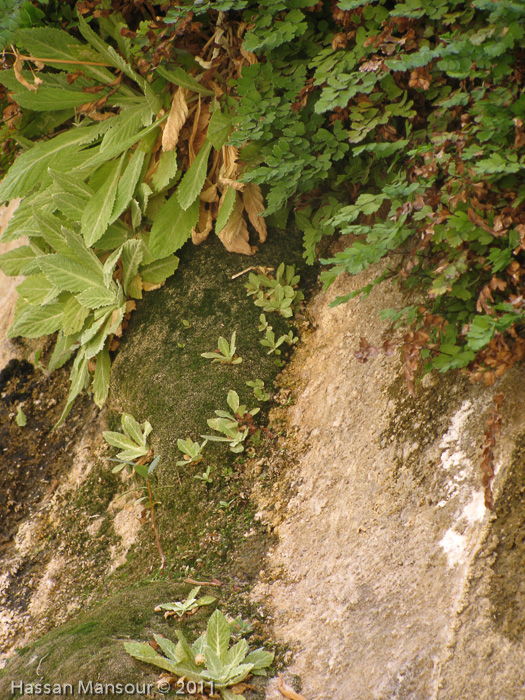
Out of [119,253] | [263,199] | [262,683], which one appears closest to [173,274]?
[119,253]

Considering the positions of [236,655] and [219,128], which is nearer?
[236,655]

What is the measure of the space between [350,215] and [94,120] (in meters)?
2.07

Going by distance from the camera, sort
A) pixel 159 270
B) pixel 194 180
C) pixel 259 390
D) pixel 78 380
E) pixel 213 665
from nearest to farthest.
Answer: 1. pixel 213 665
2. pixel 259 390
3. pixel 194 180
4. pixel 159 270
5. pixel 78 380

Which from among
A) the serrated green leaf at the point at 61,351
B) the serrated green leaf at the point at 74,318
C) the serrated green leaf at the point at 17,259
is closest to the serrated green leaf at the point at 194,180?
the serrated green leaf at the point at 74,318

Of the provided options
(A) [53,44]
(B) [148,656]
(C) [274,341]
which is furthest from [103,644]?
(A) [53,44]

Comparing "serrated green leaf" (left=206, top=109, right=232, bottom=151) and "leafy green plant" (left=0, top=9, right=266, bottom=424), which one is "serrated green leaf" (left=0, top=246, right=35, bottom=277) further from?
"serrated green leaf" (left=206, top=109, right=232, bottom=151)

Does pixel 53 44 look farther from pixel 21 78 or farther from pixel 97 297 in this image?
pixel 97 297

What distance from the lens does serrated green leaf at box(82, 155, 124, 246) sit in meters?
2.79

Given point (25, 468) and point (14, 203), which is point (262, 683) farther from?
point (14, 203)

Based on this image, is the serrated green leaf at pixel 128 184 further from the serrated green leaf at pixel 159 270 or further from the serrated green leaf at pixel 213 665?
the serrated green leaf at pixel 213 665

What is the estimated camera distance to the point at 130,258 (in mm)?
2857

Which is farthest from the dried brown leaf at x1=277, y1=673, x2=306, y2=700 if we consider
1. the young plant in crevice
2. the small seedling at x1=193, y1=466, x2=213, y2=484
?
the young plant in crevice

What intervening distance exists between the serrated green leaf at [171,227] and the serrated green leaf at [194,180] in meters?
0.09

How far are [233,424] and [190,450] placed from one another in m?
0.22
